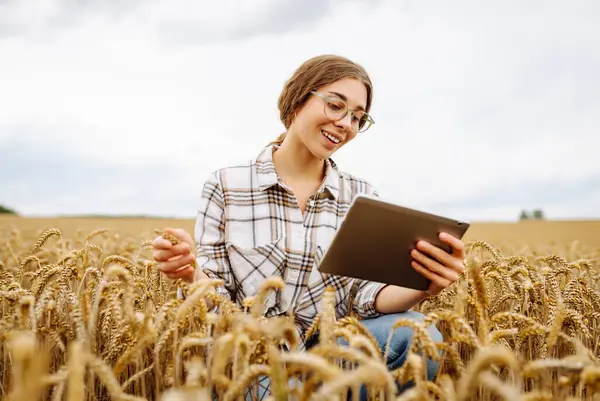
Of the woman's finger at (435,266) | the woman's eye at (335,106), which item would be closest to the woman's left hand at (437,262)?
the woman's finger at (435,266)

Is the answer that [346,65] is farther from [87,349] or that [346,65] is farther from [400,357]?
[87,349]

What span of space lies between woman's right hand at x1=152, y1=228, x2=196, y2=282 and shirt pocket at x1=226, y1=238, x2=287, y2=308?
2.12 feet

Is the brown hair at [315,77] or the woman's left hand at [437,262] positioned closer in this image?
the woman's left hand at [437,262]

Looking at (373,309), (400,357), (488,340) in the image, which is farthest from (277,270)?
(488,340)

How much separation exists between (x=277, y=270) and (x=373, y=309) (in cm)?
52

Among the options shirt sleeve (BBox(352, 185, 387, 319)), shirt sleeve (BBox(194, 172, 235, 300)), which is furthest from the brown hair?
shirt sleeve (BBox(352, 185, 387, 319))

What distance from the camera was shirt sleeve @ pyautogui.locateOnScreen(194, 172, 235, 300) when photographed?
2516 mm

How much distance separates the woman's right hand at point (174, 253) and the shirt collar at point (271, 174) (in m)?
0.87

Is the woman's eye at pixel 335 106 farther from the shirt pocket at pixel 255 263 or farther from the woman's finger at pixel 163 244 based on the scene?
the woman's finger at pixel 163 244

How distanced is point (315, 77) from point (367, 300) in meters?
1.21

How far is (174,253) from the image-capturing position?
183 centimetres

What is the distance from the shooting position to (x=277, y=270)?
2.54 meters

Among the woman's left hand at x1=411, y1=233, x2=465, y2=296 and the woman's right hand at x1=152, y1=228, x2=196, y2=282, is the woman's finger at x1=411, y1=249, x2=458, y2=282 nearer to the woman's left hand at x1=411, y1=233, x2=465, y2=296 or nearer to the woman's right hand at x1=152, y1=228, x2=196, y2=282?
the woman's left hand at x1=411, y1=233, x2=465, y2=296

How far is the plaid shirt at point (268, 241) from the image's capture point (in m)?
2.53
